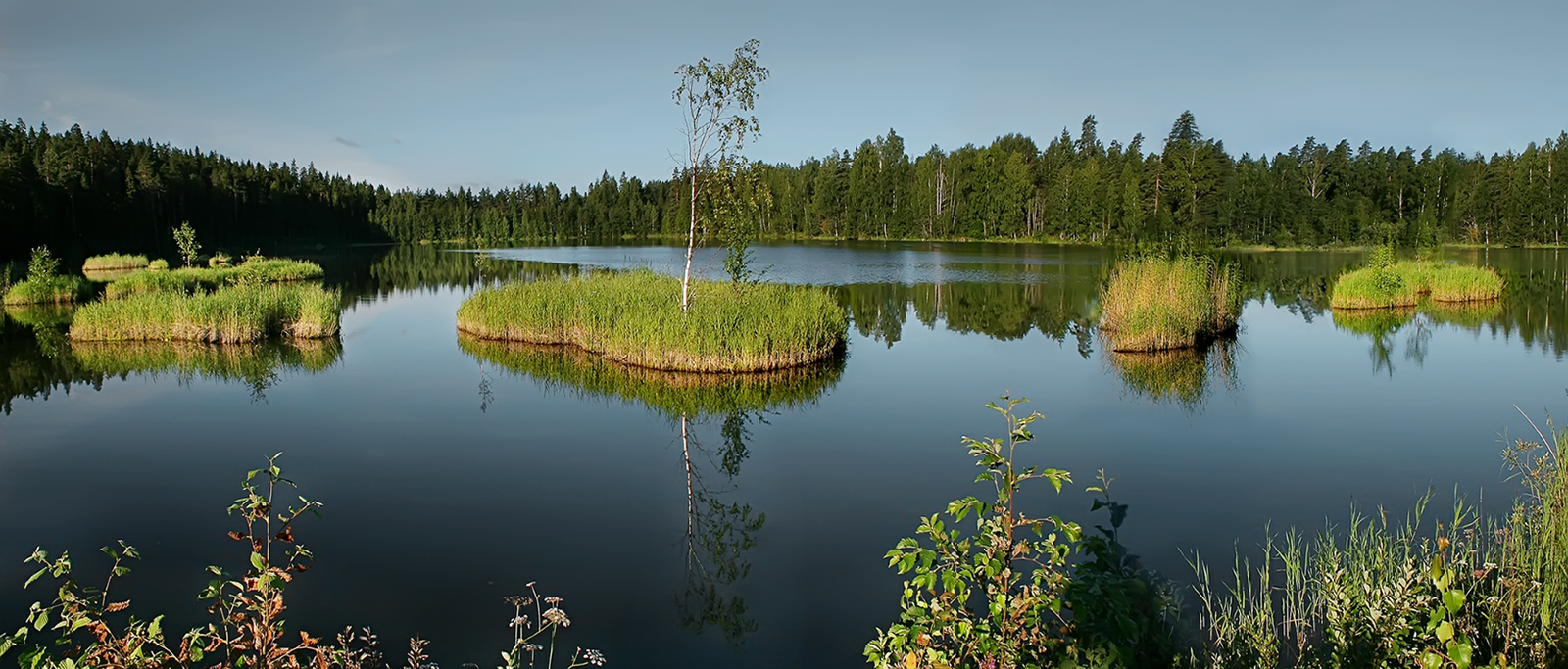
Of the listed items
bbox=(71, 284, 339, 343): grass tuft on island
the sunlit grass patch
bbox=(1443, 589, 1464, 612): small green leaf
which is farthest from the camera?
the sunlit grass patch

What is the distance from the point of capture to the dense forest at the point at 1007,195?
60188 millimetres

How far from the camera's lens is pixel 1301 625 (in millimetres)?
5320

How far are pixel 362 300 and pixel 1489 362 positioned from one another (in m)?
32.5

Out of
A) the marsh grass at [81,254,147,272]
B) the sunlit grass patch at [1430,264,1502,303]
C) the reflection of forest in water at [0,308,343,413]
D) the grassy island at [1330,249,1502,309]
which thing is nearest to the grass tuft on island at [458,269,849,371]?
the reflection of forest in water at [0,308,343,413]

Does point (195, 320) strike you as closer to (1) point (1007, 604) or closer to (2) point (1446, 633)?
(1) point (1007, 604)

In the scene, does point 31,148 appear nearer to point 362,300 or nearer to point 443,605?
point 362,300

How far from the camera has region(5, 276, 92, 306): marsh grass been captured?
97.7 ft

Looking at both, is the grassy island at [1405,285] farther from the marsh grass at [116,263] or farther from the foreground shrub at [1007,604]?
the marsh grass at [116,263]

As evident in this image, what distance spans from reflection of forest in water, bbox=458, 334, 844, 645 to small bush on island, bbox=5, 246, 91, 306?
18.8 metres

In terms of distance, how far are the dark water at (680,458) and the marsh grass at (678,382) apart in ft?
0.35

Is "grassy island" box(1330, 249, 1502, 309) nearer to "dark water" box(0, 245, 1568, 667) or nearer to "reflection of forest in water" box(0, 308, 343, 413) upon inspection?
"dark water" box(0, 245, 1568, 667)

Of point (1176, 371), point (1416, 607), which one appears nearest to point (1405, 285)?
point (1176, 371)

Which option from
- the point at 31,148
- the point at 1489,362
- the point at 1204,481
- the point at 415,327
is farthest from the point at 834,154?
the point at 1204,481

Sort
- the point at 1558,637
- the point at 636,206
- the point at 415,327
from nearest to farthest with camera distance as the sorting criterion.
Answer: the point at 1558,637 < the point at 415,327 < the point at 636,206
